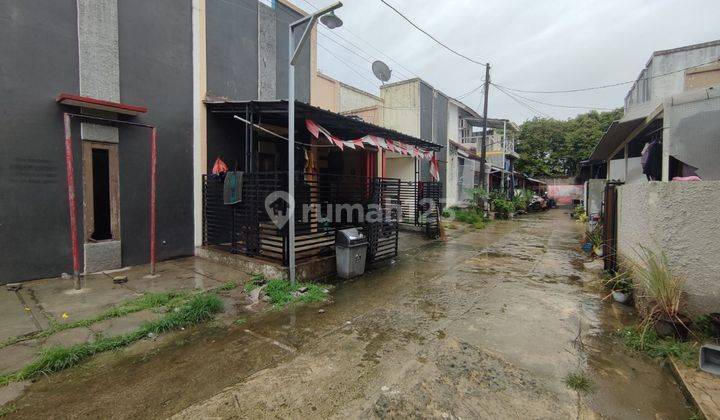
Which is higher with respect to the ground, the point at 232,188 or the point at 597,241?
the point at 232,188

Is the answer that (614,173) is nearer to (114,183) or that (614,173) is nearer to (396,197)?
(396,197)

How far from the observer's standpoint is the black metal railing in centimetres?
641

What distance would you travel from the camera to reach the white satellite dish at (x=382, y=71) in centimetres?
1412

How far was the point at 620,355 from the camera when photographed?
3715 millimetres

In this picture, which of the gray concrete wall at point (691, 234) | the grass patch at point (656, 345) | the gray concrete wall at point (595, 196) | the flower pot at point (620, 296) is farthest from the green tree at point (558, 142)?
the grass patch at point (656, 345)

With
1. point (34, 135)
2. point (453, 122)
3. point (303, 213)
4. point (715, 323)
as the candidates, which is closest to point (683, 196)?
point (715, 323)

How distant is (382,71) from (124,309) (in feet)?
42.0

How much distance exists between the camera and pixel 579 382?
3146 mm

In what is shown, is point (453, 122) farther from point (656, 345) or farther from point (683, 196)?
point (656, 345)

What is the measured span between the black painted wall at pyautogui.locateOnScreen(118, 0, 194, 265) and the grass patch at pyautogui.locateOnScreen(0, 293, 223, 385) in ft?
10.2

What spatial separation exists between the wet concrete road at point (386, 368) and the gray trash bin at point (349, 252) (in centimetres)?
120

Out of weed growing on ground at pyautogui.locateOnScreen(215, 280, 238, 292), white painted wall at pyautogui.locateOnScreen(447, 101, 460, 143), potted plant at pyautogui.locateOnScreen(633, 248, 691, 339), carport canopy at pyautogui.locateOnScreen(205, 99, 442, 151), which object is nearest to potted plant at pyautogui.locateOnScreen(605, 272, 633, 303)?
potted plant at pyautogui.locateOnScreen(633, 248, 691, 339)

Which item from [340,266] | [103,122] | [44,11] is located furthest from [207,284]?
[44,11]

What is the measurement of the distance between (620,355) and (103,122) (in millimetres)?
8918
